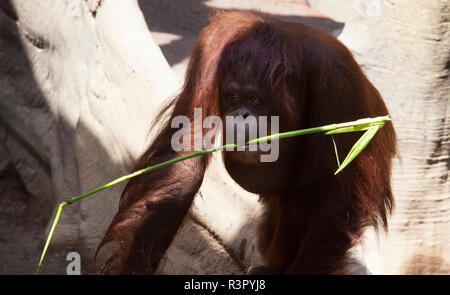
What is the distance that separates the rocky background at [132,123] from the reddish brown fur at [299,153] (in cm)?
27

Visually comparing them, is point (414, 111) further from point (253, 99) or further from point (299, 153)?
point (253, 99)

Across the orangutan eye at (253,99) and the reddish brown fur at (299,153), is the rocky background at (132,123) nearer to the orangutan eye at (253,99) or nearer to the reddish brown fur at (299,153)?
the reddish brown fur at (299,153)

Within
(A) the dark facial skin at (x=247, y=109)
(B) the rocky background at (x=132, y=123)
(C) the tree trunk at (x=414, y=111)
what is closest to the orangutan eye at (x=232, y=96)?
(A) the dark facial skin at (x=247, y=109)

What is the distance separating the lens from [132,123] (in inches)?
115

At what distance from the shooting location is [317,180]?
2025 millimetres

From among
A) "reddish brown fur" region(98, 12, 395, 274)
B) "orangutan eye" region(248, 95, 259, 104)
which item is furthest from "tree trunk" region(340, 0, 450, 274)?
"orangutan eye" region(248, 95, 259, 104)

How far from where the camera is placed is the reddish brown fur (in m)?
1.90

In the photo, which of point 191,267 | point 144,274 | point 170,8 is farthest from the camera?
point 170,8

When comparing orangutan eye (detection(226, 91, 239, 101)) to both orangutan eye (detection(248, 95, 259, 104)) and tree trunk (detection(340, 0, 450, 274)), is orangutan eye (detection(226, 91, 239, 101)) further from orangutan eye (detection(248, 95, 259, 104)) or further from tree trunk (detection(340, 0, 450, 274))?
tree trunk (detection(340, 0, 450, 274))

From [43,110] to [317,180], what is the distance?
2302 mm

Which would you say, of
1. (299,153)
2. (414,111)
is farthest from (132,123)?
(414,111)

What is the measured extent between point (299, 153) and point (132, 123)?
108 centimetres
